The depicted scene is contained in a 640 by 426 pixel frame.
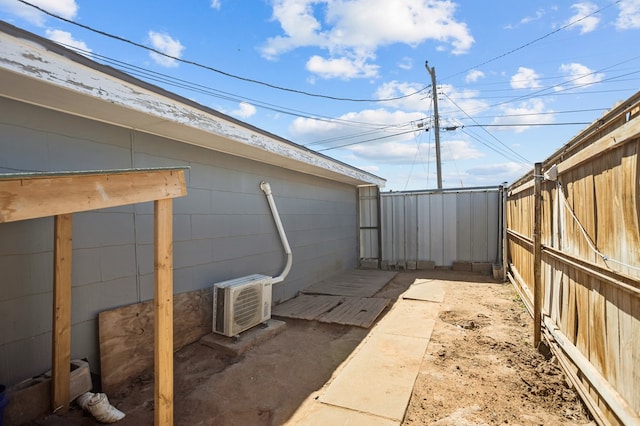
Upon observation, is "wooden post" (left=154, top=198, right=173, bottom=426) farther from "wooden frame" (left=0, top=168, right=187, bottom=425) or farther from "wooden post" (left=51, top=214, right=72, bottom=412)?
"wooden post" (left=51, top=214, right=72, bottom=412)

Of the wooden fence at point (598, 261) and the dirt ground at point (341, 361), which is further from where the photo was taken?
the dirt ground at point (341, 361)

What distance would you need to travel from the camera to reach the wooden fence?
152 cm

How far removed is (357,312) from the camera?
4.46 meters

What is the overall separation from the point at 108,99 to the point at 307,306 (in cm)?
362

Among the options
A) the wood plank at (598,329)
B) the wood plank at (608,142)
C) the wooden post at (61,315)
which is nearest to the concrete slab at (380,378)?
the wood plank at (598,329)

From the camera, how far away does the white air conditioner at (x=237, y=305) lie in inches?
133

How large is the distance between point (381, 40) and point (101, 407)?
771cm

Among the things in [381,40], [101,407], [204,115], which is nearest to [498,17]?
[381,40]

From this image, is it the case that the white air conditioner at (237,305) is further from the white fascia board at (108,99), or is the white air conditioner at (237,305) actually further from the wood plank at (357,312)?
the white fascia board at (108,99)

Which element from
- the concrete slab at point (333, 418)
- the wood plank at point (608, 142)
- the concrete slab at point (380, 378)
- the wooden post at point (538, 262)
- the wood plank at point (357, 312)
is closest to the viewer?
the wood plank at point (608, 142)

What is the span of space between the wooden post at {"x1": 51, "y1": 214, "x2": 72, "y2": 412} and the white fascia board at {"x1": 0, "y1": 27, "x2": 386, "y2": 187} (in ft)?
2.67

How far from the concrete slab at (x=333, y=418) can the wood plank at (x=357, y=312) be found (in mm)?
1772

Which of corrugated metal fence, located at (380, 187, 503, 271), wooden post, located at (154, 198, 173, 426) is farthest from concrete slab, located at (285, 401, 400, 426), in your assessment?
corrugated metal fence, located at (380, 187, 503, 271)

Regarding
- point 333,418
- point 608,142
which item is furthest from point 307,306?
point 608,142
